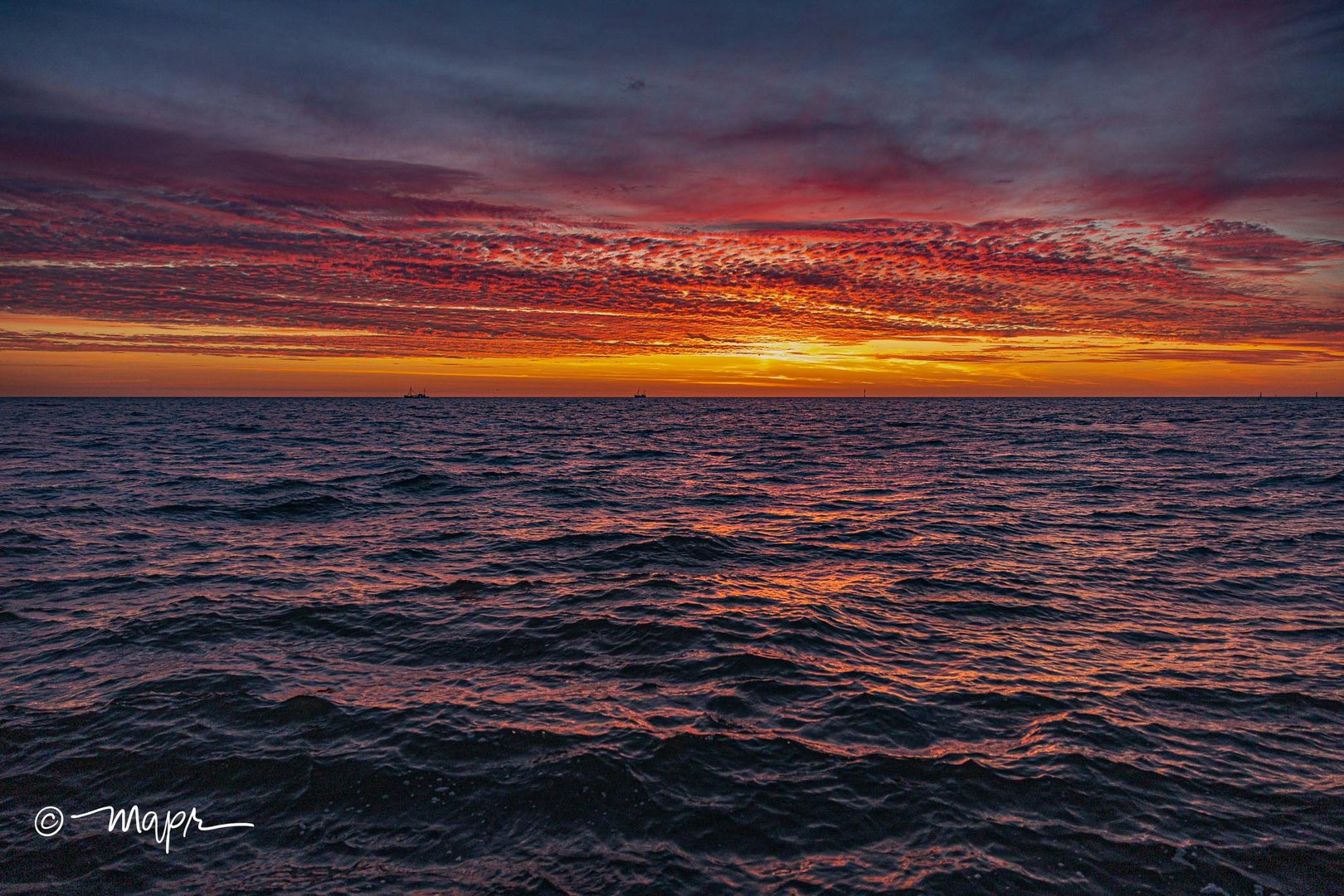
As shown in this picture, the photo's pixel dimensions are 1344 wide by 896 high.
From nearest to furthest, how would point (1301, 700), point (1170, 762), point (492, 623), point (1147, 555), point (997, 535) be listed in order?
point (1170, 762) → point (1301, 700) → point (492, 623) → point (1147, 555) → point (997, 535)

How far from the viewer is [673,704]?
36.1ft

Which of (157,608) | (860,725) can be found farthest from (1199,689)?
(157,608)

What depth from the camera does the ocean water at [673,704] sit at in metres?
7.46

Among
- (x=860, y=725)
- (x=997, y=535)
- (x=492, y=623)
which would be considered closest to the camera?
(x=860, y=725)

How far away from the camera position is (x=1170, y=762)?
9.18m

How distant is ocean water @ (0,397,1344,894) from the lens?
7.46 metres

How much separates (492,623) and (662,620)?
3.55 m

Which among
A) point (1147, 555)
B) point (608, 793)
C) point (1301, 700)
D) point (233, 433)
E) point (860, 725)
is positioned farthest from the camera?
point (233, 433)

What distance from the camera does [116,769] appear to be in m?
8.87

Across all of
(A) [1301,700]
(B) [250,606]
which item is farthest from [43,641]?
(A) [1301,700]

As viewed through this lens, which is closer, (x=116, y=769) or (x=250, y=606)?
(x=116, y=769)

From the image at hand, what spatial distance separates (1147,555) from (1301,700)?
10985mm

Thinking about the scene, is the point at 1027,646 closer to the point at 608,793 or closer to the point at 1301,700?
the point at 1301,700

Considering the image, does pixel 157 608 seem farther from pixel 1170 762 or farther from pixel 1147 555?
pixel 1147 555
